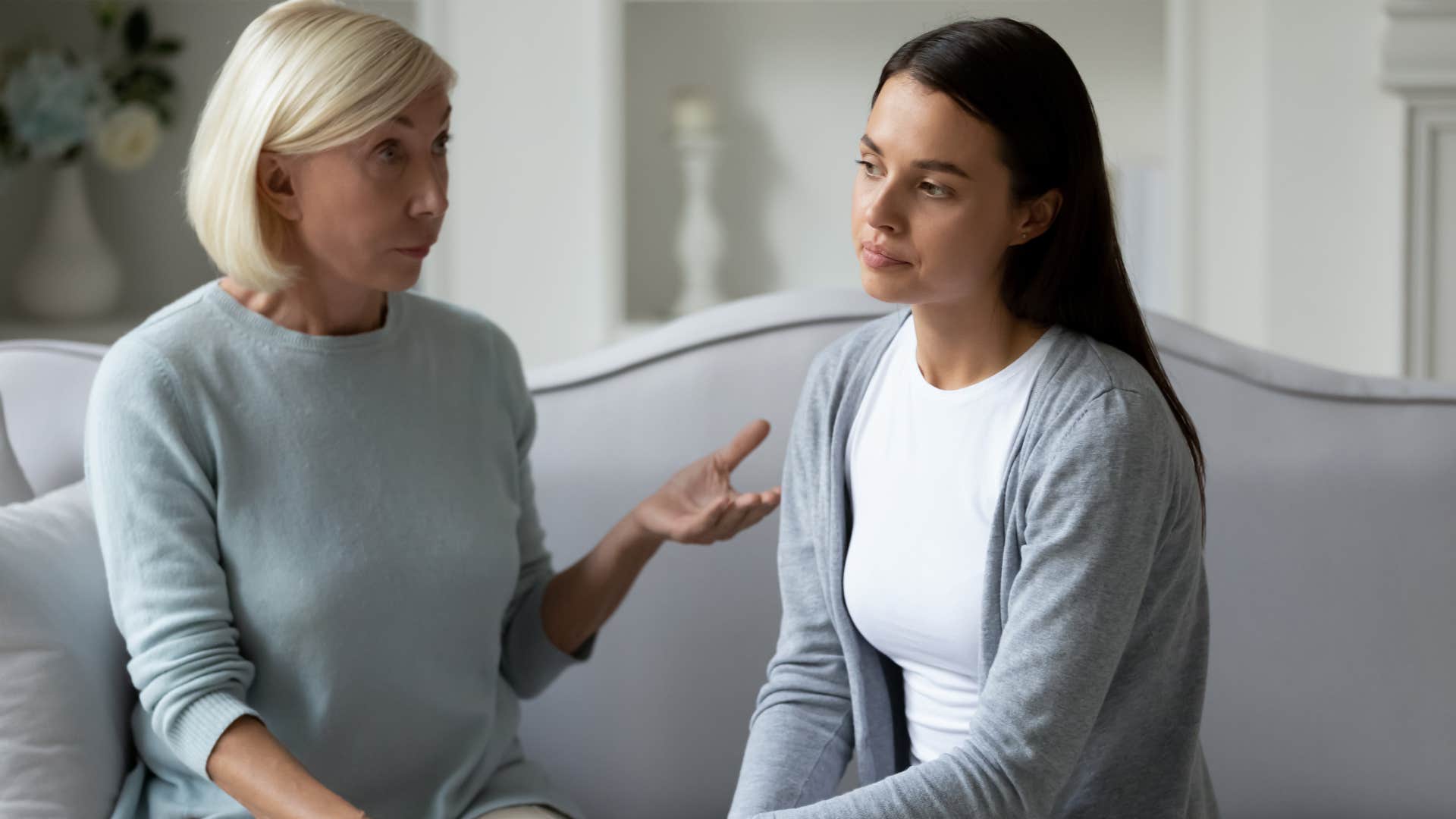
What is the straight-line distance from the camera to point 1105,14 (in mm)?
2688

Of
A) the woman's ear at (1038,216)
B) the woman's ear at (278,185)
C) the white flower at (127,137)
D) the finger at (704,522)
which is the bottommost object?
the finger at (704,522)

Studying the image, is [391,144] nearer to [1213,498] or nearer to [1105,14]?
[1213,498]

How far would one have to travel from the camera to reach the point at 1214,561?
56.7 inches

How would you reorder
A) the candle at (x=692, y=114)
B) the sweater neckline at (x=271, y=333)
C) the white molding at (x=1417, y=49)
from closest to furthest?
the sweater neckline at (x=271, y=333), the white molding at (x=1417, y=49), the candle at (x=692, y=114)

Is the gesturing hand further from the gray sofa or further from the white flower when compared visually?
the white flower

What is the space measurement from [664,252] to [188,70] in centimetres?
103

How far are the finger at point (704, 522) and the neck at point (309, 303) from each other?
35cm

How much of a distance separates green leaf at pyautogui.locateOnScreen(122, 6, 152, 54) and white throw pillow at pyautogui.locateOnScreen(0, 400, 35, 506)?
1.61 meters

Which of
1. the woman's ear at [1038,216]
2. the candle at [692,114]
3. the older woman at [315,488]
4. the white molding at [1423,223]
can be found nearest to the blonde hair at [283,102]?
the older woman at [315,488]

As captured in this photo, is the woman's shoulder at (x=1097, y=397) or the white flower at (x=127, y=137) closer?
the woman's shoulder at (x=1097, y=397)

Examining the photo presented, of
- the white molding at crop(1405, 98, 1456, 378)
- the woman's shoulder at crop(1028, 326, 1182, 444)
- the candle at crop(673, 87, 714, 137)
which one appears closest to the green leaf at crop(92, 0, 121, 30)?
the candle at crop(673, 87, 714, 137)

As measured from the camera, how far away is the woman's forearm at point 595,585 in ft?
4.25

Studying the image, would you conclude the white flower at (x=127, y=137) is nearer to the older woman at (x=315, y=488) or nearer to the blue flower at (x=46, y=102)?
the blue flower at (x=46, y=102)

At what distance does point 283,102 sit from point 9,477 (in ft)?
1.66
